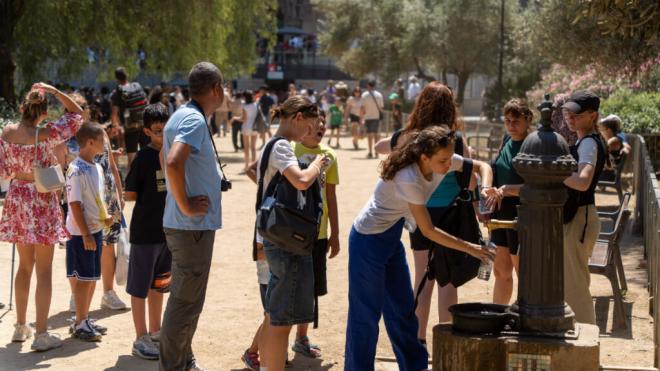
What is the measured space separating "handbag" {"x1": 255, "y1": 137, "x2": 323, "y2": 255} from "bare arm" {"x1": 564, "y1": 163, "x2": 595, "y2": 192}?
1.53 metres

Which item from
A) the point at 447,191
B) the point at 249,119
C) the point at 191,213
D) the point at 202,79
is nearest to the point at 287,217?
the point at 191,213

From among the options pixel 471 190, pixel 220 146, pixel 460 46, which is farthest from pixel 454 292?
pixel 460 46

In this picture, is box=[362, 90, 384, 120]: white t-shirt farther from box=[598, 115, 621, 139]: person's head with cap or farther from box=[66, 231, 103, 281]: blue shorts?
box=[66, 231, 103, 281]: blue shorts

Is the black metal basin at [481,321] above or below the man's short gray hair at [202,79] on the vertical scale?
below

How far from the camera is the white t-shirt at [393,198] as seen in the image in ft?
18.0

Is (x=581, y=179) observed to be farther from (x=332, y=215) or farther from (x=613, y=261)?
(x=613, y=261)

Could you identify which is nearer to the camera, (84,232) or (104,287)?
(84,232)

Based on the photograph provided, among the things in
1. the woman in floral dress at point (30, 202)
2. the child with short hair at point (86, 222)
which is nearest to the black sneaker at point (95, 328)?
the child with short hair at point (86, 222)

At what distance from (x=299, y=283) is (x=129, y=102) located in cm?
1096

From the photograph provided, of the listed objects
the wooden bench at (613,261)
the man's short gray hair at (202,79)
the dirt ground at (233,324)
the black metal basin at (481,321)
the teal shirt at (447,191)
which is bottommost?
the dirt ground at (233,324)

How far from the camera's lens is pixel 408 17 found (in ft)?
123

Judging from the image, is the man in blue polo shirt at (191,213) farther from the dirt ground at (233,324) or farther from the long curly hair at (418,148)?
the long curly hair at (418,148)

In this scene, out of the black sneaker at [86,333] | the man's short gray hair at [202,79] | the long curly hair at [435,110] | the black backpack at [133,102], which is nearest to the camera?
the man's short gray hair at [202,79]

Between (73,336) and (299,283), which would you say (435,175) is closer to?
(299,283)
